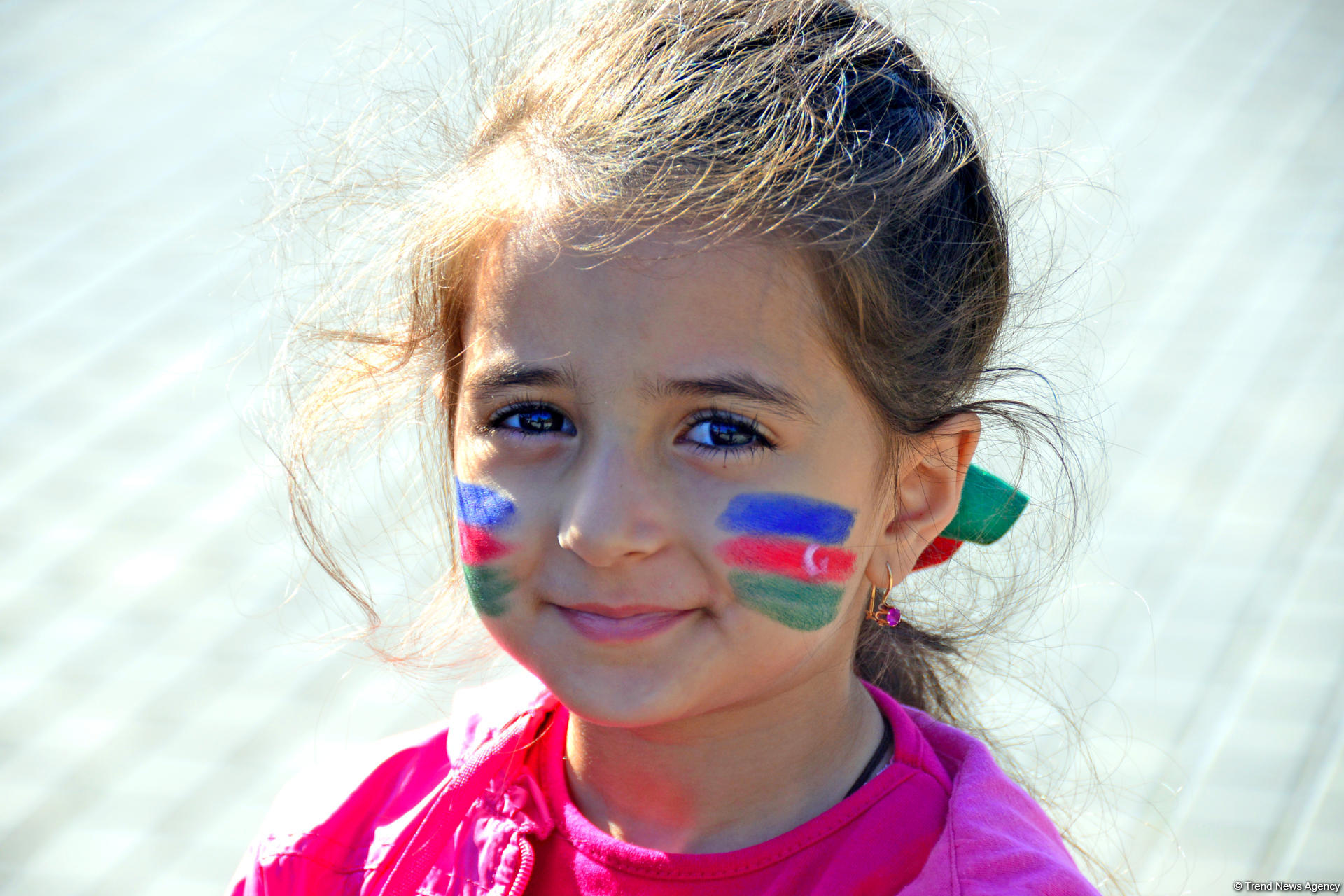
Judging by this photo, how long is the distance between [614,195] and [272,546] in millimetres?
2488

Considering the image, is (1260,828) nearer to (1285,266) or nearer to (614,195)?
(614,195)

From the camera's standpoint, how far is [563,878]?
1.37 meters

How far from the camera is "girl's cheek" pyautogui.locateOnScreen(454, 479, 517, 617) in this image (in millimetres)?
1288

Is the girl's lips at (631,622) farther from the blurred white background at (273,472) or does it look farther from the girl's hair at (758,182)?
the blurred white background at (273,472)

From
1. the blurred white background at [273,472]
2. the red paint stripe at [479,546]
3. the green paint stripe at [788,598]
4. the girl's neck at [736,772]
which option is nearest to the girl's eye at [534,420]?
the red paint stripe at [479,546]

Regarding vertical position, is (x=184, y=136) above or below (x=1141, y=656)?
above

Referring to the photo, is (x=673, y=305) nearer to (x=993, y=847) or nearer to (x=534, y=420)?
(x=534, y=420)

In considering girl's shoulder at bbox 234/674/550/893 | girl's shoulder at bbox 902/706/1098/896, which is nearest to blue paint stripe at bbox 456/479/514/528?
girl's shoulder at bbox 234/674/550/893

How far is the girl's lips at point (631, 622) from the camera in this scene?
123cm

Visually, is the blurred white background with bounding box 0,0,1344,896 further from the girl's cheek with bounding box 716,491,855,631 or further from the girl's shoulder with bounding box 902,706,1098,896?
the girl's shoulder with bounding box 902,706,1098,896

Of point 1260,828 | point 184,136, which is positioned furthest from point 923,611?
point 184,136

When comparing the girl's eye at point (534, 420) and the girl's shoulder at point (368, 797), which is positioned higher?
the girl's eye at point (534, 420)

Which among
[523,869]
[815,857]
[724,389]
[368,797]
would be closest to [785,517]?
[724,389]

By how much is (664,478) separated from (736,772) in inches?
14.0
